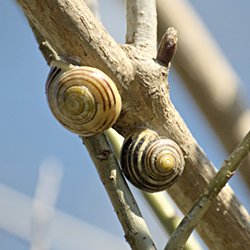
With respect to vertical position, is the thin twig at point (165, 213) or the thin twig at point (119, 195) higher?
the thin twig at point (119, 195)

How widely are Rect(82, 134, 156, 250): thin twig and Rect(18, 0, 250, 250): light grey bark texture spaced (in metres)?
0.04

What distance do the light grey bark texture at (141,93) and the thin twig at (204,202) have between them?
0.33 feet

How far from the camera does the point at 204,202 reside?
2.03 feet

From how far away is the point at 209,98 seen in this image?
1.15 m

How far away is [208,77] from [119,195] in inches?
21.9

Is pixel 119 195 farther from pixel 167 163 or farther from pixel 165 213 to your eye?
pixel 165 213

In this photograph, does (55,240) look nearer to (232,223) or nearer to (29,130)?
(29,130)

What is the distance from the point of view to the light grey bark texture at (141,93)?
25.7 inches

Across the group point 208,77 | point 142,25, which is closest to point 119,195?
point 142,25

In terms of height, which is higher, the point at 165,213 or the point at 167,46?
the point at 167,46

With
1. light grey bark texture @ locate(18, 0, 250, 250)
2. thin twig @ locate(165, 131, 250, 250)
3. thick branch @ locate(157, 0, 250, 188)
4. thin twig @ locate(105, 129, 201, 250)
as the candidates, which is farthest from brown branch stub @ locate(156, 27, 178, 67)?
thick branch @ locate(157, 0, 250, 188)

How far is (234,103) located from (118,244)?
1.91ft

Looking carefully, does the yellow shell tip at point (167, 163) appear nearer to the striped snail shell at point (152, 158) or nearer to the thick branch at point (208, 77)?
the striped snail shell at point (152, 158)

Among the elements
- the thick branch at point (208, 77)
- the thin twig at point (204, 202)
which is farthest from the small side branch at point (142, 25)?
the thick branch at point (208, 77)
